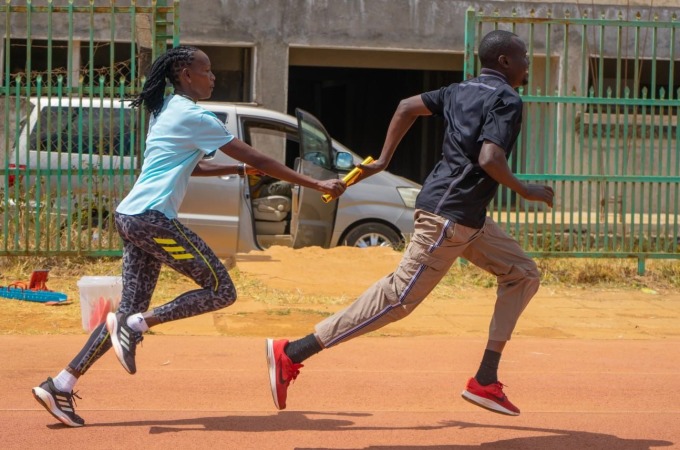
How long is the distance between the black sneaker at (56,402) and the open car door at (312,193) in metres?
5.84

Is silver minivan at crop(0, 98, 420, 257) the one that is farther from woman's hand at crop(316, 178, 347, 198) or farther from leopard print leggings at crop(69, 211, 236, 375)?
woman's hand at crop(316, 178, 347, 198)

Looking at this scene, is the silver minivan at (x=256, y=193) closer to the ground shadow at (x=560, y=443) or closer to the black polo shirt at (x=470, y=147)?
the black polo shirt at (x=470, y=147)

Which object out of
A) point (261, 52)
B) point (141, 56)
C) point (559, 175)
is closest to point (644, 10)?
point (261, 52)

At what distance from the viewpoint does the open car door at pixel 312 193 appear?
36.2 feet

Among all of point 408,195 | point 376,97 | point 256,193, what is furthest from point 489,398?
point 376,97

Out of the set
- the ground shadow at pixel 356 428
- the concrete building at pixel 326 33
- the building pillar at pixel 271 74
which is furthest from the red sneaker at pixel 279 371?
the building pillar at pixel 271 74

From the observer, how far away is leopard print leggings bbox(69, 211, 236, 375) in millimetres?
5156

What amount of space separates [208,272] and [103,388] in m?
1.48

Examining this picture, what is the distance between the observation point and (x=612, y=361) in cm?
757

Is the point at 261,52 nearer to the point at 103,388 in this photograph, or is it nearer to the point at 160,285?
the point at 160,285

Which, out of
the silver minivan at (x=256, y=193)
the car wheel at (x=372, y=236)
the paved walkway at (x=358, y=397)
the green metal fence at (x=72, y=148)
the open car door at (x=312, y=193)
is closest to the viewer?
the paved walkway at (x=358, y=397)

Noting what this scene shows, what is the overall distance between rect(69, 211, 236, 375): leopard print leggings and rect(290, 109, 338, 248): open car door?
5623 millimetres

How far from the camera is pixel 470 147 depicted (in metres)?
5.09

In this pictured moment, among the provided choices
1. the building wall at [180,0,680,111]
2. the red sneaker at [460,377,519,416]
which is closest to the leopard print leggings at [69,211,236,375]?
the red sneaker at [460,377,519,416]
